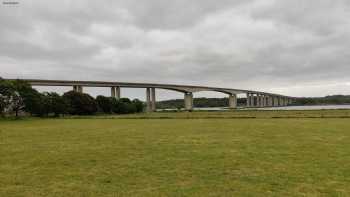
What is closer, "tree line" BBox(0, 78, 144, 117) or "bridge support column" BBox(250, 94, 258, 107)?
"tree line" BBox(0, 78, 144, 117)

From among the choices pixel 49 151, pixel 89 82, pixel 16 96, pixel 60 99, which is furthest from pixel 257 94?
pixel 49 151

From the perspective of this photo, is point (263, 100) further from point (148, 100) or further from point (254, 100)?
point (148, 100)

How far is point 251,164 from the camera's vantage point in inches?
433

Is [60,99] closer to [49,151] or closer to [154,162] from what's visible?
[49,151]

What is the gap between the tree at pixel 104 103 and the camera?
291 ft

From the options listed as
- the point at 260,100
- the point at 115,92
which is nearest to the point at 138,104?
the point at 115,92

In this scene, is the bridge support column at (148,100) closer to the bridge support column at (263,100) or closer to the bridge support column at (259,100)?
the bridge support column at (259,100)

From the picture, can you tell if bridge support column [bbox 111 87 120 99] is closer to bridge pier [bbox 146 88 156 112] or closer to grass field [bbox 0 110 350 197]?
bridge pier [bbox 146 88 156 112]

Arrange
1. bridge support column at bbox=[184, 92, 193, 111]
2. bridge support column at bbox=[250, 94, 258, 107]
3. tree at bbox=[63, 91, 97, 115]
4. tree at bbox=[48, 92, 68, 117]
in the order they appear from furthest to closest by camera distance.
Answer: bridge support column at bbox=[250, 94, 258, 107] < bridge support column at bbox=[184, 92, 193, 111] < tree at bbox=[63, 91, 97, 115] < tree at bbox=[48, 92, 68, 117]

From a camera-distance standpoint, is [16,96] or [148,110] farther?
[148,110]

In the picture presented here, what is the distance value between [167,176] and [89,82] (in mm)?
87266

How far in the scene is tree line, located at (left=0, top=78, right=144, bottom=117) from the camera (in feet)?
197

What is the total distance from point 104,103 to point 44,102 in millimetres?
24588

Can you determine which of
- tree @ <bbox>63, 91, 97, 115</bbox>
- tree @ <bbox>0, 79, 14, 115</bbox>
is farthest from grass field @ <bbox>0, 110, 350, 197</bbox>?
tree @ <bbox>63, 91, 97, 115</bbox>
